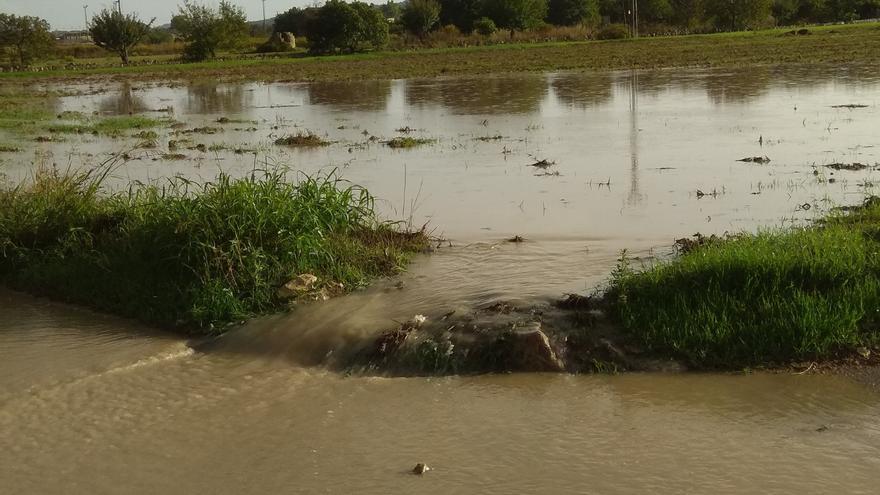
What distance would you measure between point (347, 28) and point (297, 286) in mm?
44496

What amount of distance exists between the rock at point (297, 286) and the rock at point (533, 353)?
202 centimetres

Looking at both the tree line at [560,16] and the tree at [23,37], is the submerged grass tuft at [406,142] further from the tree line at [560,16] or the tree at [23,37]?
the tree at [23,37]

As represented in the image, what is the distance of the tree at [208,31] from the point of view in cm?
5325

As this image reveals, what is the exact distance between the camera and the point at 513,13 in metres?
58.8

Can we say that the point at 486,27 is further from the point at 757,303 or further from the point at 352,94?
the point at 757,303

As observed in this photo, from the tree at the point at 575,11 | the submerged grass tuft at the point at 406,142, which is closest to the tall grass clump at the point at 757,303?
the submerged grass tuft at the point at 406,142

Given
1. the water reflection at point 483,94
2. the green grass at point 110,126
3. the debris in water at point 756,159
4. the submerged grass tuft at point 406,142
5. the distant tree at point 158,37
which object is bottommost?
the debris in water at point 756,159

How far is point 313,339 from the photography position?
661 cm

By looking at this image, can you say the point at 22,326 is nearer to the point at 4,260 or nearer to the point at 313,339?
the point at 4,260

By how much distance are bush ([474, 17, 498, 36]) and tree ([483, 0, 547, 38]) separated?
1.54m

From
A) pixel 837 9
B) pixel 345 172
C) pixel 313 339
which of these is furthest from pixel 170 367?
pixel 837 9

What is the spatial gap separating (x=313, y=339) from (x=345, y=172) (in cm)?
668

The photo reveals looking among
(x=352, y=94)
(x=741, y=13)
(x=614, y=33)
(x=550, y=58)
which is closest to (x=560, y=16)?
(x=614, y=33)

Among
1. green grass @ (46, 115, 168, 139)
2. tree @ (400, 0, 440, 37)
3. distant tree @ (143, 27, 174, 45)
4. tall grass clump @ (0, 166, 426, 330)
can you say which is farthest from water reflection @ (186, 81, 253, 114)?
distant tree @ (143, 27, 174, 45)
